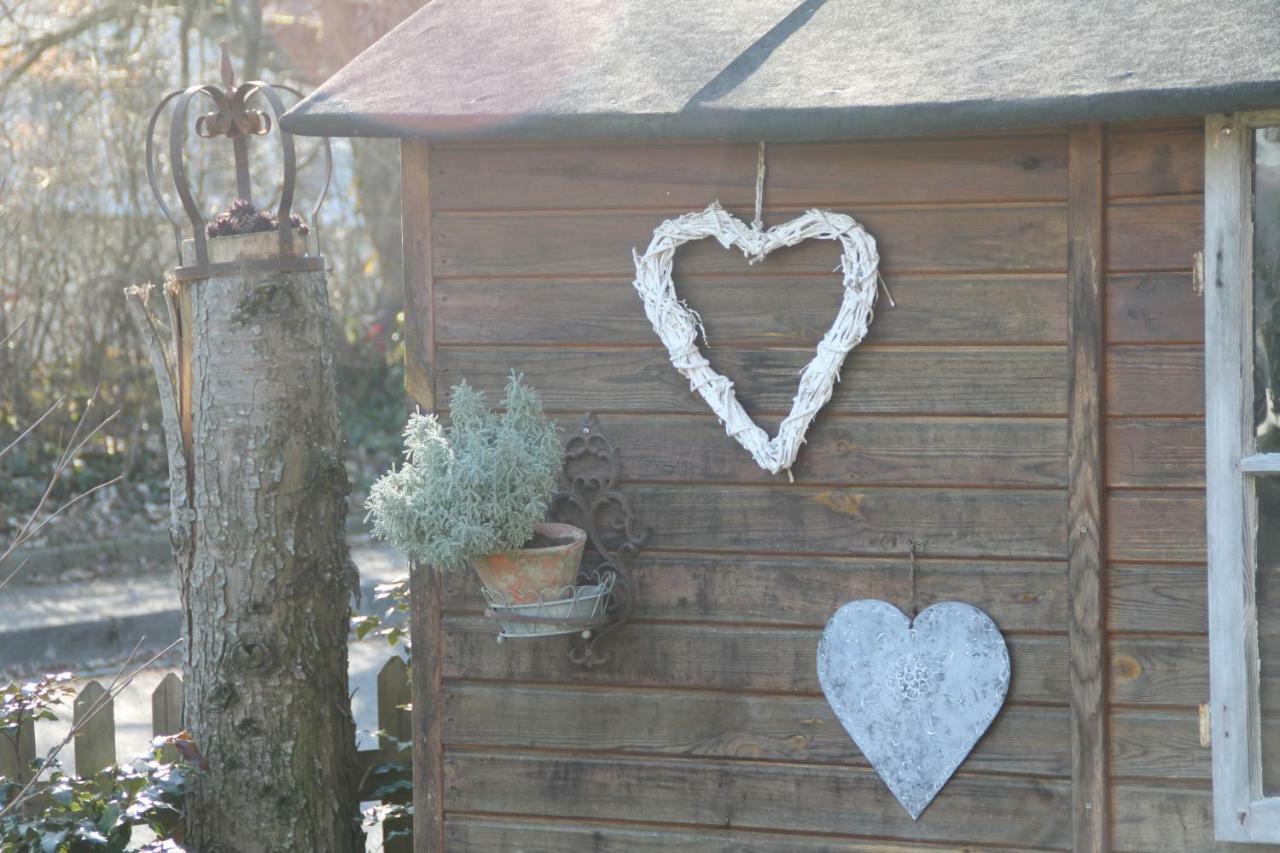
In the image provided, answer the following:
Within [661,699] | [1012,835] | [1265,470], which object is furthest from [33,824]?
[1265,470]

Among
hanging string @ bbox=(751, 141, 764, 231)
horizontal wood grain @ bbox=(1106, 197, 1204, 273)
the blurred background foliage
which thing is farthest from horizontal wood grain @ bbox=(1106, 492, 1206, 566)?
the blurred background foliage

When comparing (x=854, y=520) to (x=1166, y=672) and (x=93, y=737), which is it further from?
(x=93, y=737)

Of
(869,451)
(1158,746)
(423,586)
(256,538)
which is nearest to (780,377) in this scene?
(869,451)

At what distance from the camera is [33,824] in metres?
3.70

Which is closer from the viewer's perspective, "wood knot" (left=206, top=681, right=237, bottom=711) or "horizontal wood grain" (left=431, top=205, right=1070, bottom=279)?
"horizontal wood grain" (left=431, top=205, right=1070, bottom=279)

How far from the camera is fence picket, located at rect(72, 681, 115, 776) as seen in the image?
4477 millimetres

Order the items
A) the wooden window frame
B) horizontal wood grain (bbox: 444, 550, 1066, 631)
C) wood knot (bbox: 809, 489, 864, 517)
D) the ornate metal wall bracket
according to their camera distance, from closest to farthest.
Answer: the wooden window frame, horizontal wood grain (bbox: 444, 550, 1066, 631), wood knot (bbox: 809, 489, 864, 517), the ornate metal wall bracket

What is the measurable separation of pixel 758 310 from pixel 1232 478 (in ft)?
3.81

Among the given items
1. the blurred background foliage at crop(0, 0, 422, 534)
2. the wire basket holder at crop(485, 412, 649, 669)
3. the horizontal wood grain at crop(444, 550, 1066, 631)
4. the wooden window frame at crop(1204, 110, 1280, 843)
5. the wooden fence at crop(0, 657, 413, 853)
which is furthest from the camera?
the blurred background foliage at crop(0, 0, 422, 534)

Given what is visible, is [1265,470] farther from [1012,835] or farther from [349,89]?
[349,89]

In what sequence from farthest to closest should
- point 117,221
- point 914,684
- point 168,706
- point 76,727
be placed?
point 117,221 < point 168,706 < point 76,727 < point 914,684

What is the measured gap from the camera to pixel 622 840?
3.79 m

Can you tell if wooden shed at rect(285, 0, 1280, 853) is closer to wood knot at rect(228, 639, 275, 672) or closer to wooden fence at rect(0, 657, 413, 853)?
wood knot at rect(228, 639, 275, 672)

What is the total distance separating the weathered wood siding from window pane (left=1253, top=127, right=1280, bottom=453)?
0.42ft
